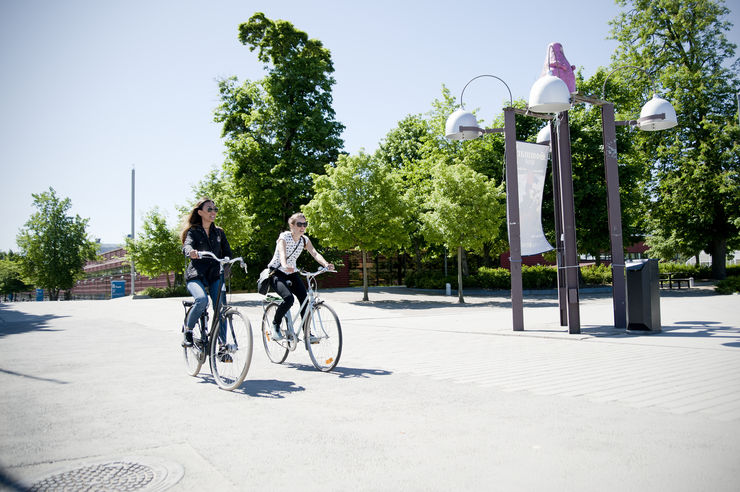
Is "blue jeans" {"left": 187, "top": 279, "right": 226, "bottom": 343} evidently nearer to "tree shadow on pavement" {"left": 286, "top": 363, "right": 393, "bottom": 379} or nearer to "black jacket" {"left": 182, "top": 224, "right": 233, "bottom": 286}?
"black jacket" {"left": 182, "top": 224, "right": 233, "bottom": 286}

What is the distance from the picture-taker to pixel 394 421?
162 inches

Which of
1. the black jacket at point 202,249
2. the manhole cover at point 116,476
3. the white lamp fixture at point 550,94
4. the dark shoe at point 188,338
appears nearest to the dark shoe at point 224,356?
the dark shoe at point 188,338

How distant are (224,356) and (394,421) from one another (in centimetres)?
235

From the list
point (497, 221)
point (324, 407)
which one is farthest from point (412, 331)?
point (497, 221)

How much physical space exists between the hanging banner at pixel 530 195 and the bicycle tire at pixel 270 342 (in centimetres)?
547

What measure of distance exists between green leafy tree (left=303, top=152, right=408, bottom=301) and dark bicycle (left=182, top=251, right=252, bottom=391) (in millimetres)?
17219

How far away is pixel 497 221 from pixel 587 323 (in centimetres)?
1091

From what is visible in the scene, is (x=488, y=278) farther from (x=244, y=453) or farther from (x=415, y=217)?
(x=244, y=453)

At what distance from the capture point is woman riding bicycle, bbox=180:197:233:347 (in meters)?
5.91

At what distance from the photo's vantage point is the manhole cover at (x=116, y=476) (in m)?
2.92

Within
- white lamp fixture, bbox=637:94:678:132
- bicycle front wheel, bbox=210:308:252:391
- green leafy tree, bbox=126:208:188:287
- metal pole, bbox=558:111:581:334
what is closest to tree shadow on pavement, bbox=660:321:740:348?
metal pole, bbox=558:111:581:334

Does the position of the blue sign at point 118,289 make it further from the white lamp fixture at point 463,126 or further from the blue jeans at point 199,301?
the blue jeans at point 199,301

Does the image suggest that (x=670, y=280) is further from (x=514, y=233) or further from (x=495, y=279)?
(x=514, y=233)

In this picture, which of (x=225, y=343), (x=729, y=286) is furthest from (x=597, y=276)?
(x=225, y=343)
